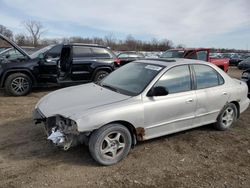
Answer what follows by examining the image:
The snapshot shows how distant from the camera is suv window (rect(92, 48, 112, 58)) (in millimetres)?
10008

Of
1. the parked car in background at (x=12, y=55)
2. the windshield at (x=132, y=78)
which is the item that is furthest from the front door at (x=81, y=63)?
the windshield at (x=132, y=78)

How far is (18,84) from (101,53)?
314 centimetres

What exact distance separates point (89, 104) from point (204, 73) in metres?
2.43

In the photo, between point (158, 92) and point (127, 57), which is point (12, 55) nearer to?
point (158, 92)

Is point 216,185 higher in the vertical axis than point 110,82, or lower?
lower

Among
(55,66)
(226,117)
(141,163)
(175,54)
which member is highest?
(175,54)

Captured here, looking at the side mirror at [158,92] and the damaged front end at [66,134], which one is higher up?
the side mirror at [158,92]

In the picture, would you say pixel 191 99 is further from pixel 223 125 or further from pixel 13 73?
pixel 13 73

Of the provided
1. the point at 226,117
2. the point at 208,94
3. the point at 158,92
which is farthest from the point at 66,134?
the point at 226,117

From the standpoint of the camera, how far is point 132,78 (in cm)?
484

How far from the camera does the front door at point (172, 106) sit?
4.31 meters

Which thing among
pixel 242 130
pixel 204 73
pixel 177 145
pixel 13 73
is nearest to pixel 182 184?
pixel 177 145

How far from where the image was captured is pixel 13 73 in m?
8.60

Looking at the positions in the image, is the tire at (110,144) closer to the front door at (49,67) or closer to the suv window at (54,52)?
the front door at (49,67)
